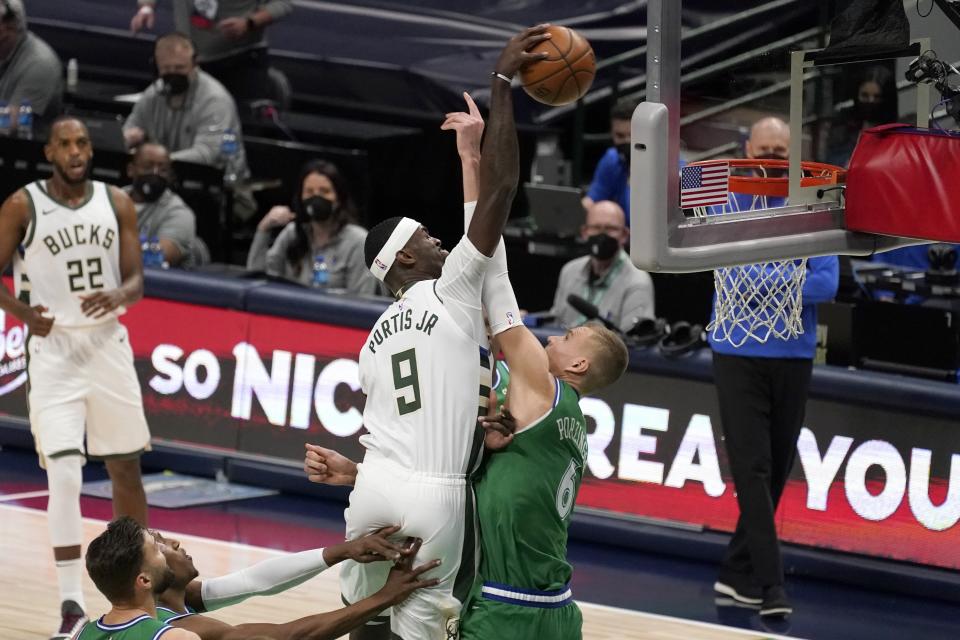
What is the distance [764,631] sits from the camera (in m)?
7.37

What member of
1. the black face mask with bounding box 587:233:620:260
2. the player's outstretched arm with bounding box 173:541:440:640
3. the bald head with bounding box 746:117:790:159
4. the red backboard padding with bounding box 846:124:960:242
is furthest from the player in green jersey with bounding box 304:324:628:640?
the black face mask with bounding box 587:233:620:260

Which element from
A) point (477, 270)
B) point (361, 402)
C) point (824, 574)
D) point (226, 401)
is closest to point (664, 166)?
point (477, 270)

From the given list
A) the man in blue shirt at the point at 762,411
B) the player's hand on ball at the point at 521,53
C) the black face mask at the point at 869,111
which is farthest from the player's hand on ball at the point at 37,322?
the black face mask at the point at 869,111

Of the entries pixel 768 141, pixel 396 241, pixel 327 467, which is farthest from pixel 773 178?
pixel 327 467

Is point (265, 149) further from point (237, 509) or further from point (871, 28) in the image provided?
point (871, 28)

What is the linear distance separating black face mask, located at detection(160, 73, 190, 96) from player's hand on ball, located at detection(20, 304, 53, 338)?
437 cm

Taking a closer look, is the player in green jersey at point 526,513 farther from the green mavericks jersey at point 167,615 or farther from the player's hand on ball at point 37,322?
the player's hand on ball at point 37,322

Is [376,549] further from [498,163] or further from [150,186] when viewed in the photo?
[150,186]

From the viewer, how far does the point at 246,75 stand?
13211 millimetres

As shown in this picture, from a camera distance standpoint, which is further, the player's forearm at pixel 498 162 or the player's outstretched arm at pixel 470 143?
the player's outstretched arm at pixel 470 143

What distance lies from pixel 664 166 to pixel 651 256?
269mm

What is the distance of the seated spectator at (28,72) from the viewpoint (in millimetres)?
12281

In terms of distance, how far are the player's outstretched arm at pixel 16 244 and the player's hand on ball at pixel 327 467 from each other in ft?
9.08

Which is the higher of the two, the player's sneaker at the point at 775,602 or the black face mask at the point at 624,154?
the black face mask at the point at 624,154
